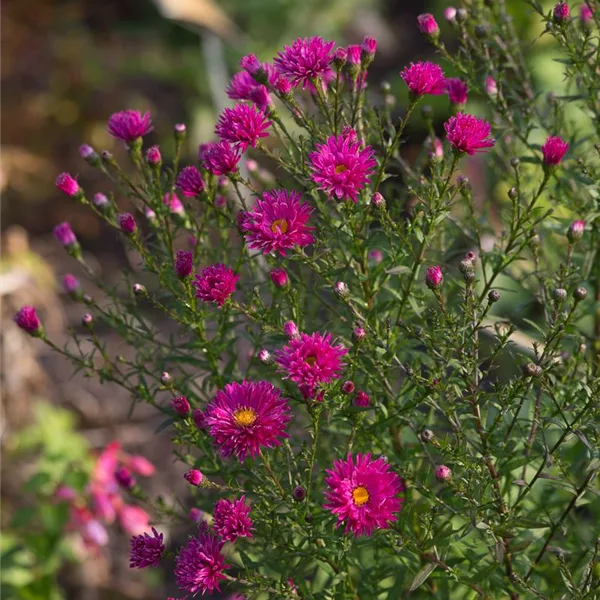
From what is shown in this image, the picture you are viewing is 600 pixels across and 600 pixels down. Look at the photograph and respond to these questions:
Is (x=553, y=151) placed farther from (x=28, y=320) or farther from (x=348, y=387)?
(x=28, y=320)

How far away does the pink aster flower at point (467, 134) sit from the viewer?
1.02 m

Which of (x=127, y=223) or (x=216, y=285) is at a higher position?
(x=127, y=223)

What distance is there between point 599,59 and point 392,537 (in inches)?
29.7

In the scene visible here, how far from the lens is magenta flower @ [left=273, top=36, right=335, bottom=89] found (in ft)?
3.61

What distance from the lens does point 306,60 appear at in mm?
1101

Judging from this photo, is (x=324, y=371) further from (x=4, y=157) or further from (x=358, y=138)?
(x=4, y=157)

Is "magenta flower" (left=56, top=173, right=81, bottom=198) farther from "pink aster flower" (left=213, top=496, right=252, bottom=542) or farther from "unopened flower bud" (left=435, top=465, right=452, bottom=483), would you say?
"unopened flower bud" (left=435, top=465, right=452, bottom=483)

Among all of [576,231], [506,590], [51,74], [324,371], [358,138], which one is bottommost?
[506,590]

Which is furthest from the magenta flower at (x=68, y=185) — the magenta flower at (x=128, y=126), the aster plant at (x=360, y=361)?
the magenta flower at (x=128, y=126)

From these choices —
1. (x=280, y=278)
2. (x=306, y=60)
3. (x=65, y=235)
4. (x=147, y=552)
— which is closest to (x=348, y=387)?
(x=280, y=278)

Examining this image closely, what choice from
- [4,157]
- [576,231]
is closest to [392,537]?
[576,231]

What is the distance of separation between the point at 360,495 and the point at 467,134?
435 millimetres

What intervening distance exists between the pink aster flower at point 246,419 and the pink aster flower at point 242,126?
1.02ft

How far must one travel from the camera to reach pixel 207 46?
16.0 feet
